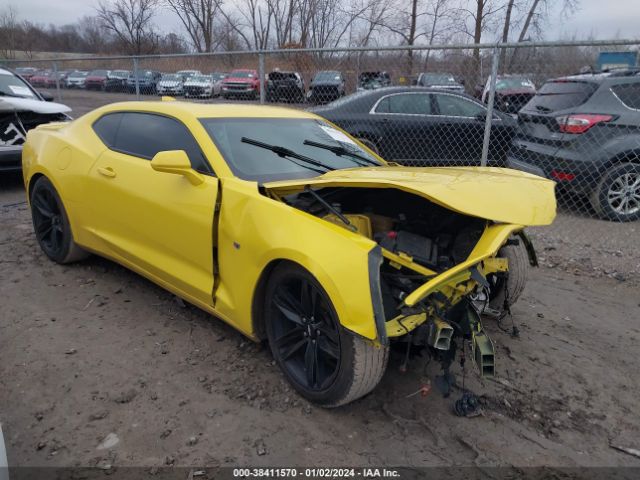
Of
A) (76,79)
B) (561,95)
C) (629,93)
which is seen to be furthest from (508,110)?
(76,79)

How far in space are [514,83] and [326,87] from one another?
9.13 feet

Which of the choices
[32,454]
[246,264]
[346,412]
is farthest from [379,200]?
[32,454]

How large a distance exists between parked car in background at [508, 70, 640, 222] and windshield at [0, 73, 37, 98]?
770cm

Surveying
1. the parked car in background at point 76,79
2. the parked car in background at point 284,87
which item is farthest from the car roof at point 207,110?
the parked car in background at point 76,79

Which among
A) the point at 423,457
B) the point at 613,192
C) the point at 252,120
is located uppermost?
the point at 252,120

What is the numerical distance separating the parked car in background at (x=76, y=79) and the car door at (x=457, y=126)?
20770 millimetres

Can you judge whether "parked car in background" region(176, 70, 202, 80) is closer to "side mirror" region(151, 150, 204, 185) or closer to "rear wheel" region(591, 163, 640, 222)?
"rear wheel" region(591, 163, 640, 222)

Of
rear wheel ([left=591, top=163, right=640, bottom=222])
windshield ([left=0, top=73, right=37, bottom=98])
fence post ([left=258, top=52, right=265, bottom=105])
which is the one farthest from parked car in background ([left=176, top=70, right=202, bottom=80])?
rear wheel ([left=591, top=163, right=640, bottom=222])

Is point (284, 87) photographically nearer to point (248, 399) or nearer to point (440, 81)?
point (440, 81)

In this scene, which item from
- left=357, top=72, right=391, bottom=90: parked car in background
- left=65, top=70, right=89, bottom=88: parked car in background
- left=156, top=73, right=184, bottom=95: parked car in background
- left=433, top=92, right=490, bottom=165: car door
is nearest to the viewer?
left=433, top=92, right=490, bottom=165: car door

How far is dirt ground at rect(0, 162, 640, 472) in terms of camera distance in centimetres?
230

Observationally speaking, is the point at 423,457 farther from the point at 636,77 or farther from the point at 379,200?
the point at 636,77

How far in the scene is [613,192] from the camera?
232 inches

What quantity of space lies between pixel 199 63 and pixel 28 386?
8484 mm
